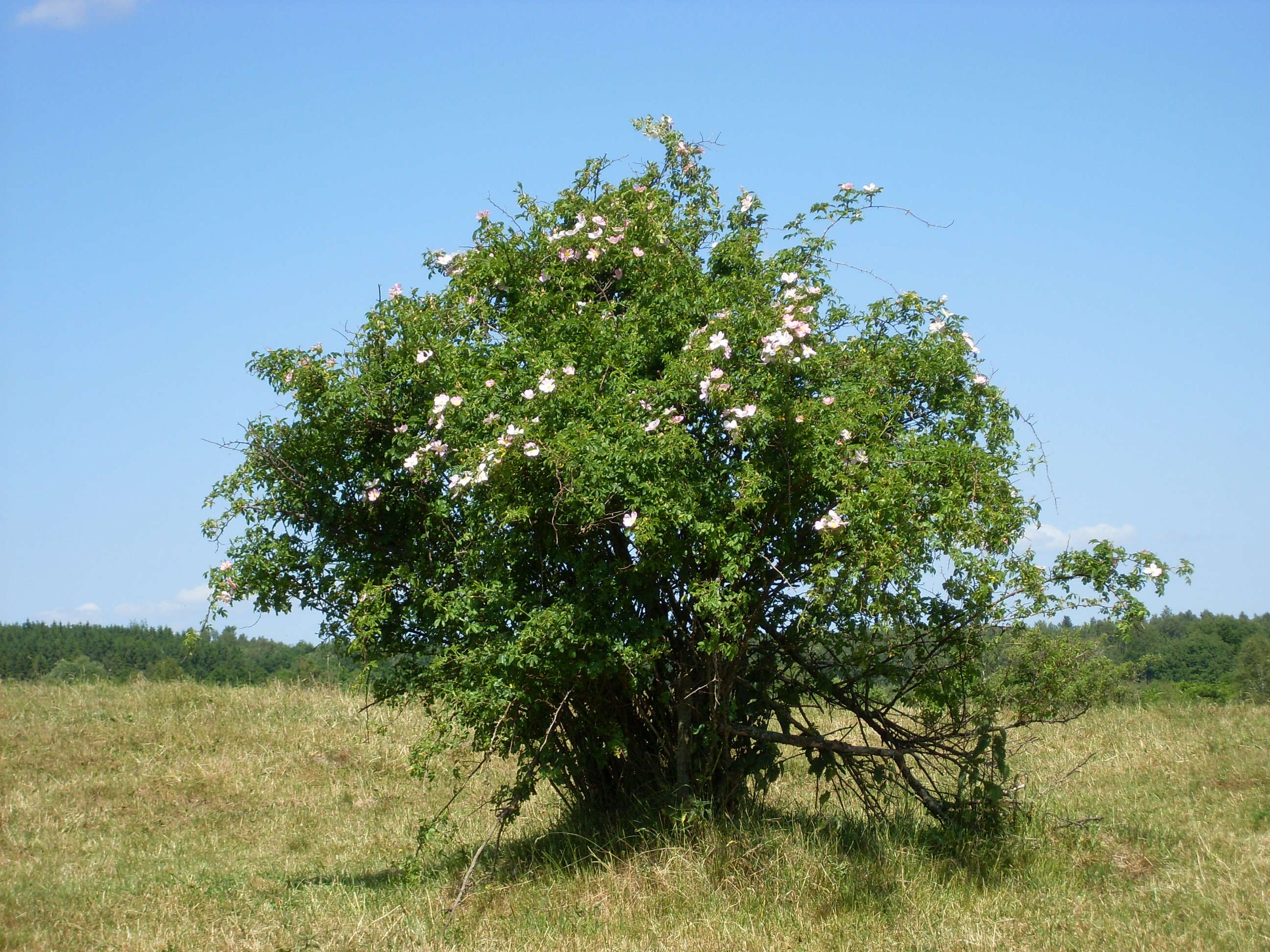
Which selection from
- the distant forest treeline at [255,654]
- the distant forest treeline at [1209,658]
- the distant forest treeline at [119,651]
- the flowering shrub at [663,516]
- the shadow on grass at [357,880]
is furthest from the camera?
the distant forest treeline at [119,651]

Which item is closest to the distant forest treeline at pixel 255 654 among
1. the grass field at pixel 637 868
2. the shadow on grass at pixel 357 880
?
the grass field at pixel 637 868

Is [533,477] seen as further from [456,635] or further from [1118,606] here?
[1118,606]

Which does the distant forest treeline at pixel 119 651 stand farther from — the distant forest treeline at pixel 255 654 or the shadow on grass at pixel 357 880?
the shadow on grass at pixel 357 880

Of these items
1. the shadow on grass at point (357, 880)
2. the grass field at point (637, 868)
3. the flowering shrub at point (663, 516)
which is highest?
the flowering shrub at point (663, 516)

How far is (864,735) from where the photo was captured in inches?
301

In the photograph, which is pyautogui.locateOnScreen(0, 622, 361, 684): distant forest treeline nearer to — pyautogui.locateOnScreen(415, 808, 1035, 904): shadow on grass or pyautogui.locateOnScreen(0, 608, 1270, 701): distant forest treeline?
pyautogui.locateOnScreen(0, 608, 1270, 701): distant forest treeline

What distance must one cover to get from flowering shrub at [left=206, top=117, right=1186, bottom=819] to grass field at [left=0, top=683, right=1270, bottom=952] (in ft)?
1.93

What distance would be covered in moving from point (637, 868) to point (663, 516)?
97.5 inches

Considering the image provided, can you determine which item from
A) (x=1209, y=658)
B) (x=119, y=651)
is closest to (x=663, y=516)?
(x=1209, y=658)

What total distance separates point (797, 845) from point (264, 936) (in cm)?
341

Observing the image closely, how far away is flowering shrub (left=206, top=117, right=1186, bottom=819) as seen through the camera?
6.03 meters

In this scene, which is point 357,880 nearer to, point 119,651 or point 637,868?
point 637,868

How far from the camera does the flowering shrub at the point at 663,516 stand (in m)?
6.03

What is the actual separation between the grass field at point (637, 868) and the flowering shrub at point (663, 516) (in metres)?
0.59
